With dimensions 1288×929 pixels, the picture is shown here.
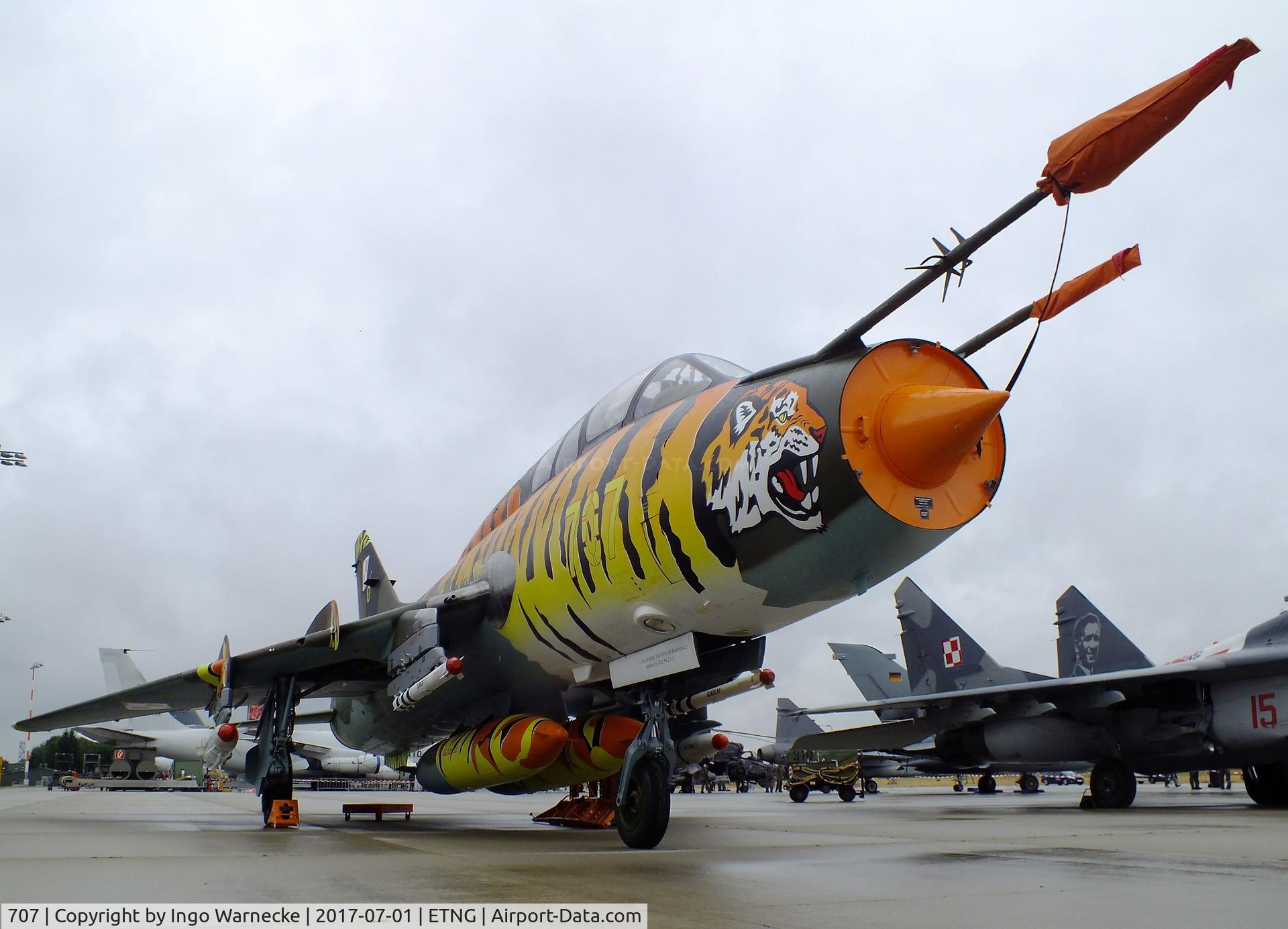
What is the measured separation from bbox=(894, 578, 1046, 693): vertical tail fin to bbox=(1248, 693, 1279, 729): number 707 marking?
624 centimetres

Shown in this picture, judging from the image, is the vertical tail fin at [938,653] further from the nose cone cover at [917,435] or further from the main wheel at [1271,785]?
the nose cone cover at [917,435]

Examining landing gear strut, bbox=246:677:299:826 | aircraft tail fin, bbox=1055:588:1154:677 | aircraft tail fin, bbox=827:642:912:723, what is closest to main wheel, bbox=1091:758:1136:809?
aircraft tail fin, bbox=1055:588:1154:677

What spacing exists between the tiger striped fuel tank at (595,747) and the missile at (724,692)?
993mm

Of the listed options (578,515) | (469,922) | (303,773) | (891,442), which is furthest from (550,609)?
(303,773)

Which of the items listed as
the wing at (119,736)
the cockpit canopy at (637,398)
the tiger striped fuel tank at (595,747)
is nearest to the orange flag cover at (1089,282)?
the cockpit canopy at (637,398)

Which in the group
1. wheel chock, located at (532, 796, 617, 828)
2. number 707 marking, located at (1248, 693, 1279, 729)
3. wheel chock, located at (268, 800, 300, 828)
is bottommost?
wheel chock, located at (532, 796, 617, 828)

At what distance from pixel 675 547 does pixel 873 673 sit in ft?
74.1

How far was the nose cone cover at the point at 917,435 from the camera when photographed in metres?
5.03

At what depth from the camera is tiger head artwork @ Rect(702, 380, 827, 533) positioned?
528 centimetres

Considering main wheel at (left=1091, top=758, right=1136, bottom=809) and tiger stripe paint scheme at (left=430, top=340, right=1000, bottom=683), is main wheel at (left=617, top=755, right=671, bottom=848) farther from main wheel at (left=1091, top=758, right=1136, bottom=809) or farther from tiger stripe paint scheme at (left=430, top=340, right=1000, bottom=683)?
main wheel at (left=1091, top=758, right=1136, bottom=809)

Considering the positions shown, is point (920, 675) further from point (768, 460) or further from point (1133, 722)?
point (768, 460)

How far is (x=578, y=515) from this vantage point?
23.7ft

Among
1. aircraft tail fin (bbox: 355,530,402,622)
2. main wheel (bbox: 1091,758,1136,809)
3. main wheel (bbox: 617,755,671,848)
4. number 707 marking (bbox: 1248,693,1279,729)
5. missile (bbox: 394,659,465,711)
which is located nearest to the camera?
main wheel (bbox: 617,755,671,848)

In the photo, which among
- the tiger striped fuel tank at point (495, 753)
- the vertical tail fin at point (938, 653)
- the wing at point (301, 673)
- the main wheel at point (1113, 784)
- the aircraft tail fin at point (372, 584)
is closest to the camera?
the tiger striped fuel tank at point (495, 753)
